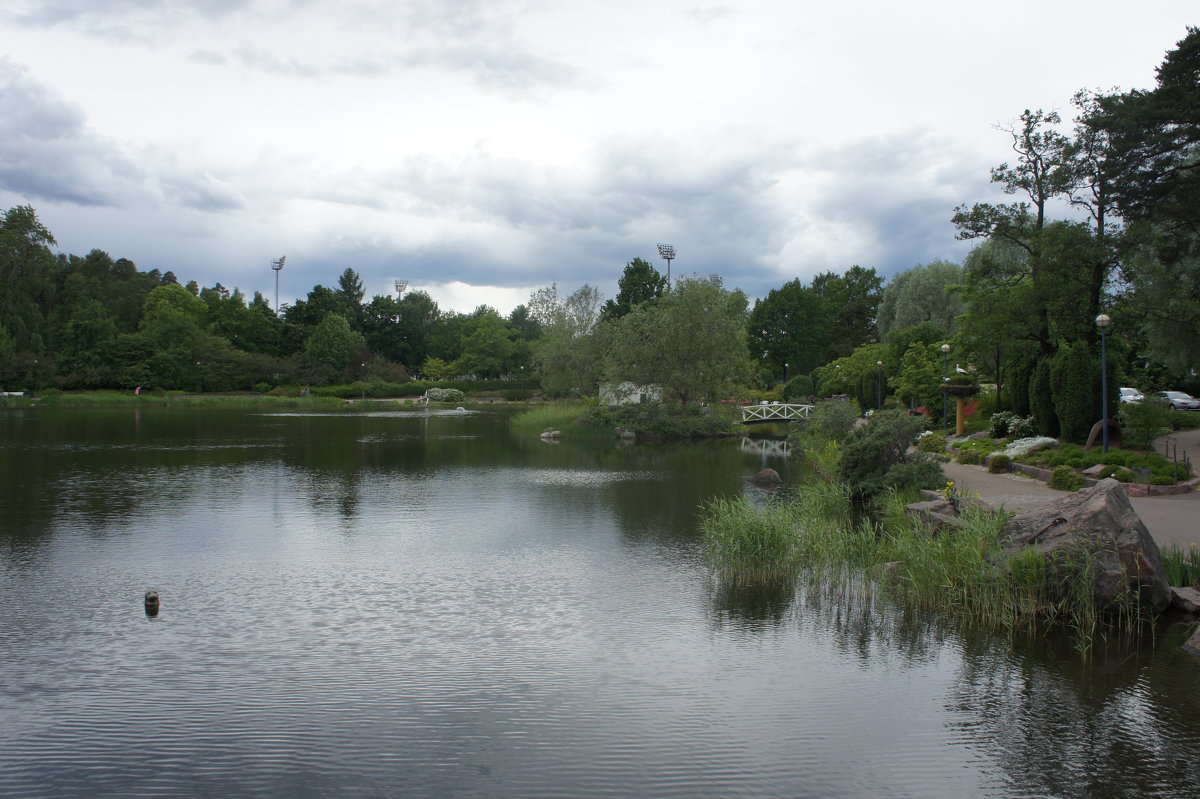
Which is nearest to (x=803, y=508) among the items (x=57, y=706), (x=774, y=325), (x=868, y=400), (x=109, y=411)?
(x=57, y=706)

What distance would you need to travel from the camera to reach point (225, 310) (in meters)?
82.2

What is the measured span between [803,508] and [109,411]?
170 ft

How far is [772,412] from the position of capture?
46906 millimetres

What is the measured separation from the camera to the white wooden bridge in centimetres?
4594

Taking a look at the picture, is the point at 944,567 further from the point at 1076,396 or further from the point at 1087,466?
the point at 1076,396

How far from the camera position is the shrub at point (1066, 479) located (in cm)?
1592

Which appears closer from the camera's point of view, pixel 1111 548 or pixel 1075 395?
pixel 1111 548

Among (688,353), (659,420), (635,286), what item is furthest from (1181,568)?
(635,286)

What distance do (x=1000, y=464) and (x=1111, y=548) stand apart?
37.6ft

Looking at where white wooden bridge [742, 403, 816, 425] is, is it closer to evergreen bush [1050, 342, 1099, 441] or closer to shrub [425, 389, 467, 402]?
evergreen bush [1050, 342, 1099, 441]

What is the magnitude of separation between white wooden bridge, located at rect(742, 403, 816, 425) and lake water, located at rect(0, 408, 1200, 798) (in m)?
31.6

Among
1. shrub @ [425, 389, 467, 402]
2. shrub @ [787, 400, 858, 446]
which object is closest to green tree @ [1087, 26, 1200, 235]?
shrub @ [787, 400, 858, 446]

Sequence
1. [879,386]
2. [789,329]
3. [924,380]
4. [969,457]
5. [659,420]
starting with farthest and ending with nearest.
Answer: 1. [789,329]
2. [879,386]
3. [659,420]
4. [924,380]
5. [969,457]

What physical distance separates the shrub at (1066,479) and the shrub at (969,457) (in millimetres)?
5199
